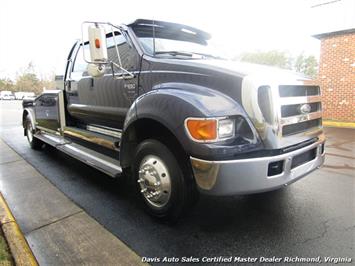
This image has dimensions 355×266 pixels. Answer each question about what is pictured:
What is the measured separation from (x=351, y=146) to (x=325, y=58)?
5.23 m

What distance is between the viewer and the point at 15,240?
2.52m

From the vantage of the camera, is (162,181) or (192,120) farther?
(162,181)

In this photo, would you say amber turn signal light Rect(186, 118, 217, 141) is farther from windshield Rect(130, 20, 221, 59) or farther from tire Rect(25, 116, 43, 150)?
tire Rect(25, 116, 43, 150)

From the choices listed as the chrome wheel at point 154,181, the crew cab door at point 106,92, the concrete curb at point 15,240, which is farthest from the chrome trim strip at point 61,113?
the chrome wheel at point 154,181

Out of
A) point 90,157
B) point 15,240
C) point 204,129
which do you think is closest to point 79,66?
point 90,157

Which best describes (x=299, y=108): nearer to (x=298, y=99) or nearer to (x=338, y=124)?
(x=298, y=99)

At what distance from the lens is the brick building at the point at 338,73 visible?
31.0ft

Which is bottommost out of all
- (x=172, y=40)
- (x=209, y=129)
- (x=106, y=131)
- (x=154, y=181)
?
(x=154, y=181)

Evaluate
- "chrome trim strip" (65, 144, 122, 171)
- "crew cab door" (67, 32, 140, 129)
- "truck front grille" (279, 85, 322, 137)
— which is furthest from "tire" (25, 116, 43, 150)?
"truck front grille" (279, 85, 322, 137)

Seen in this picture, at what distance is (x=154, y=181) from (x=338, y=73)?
377 inches

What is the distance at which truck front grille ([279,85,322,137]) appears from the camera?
246 cm

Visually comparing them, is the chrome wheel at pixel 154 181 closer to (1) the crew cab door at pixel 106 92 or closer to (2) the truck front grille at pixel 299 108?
(1) the crew cab door at pixel 106 92

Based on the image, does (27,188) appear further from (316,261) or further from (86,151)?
(316,261)

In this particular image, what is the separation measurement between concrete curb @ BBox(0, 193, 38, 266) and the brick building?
→ 973 centimetres
